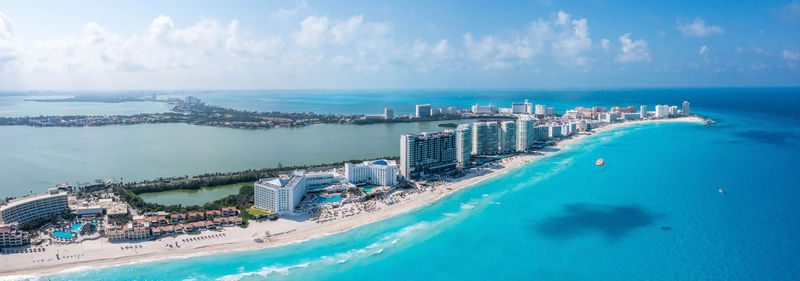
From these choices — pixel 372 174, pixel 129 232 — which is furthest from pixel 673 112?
pixel 129 232

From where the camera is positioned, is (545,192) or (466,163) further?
(466,163)

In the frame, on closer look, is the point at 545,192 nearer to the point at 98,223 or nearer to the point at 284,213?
the point at 284,213

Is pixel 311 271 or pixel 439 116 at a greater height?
pixel 439 116

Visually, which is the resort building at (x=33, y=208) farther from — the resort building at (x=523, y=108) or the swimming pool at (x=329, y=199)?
the resort building at (x=523, y=108)

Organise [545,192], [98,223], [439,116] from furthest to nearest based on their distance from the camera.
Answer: [439,116] < [545,192] < [98,223]

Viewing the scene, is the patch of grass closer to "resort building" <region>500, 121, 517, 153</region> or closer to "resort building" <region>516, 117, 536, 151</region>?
"resort building" <region>500, 121, 517, 153</region>

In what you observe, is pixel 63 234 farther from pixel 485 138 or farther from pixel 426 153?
pixel 485 138

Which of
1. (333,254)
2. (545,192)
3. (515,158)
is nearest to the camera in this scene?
(333,254)

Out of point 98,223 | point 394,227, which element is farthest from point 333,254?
point 98,223
